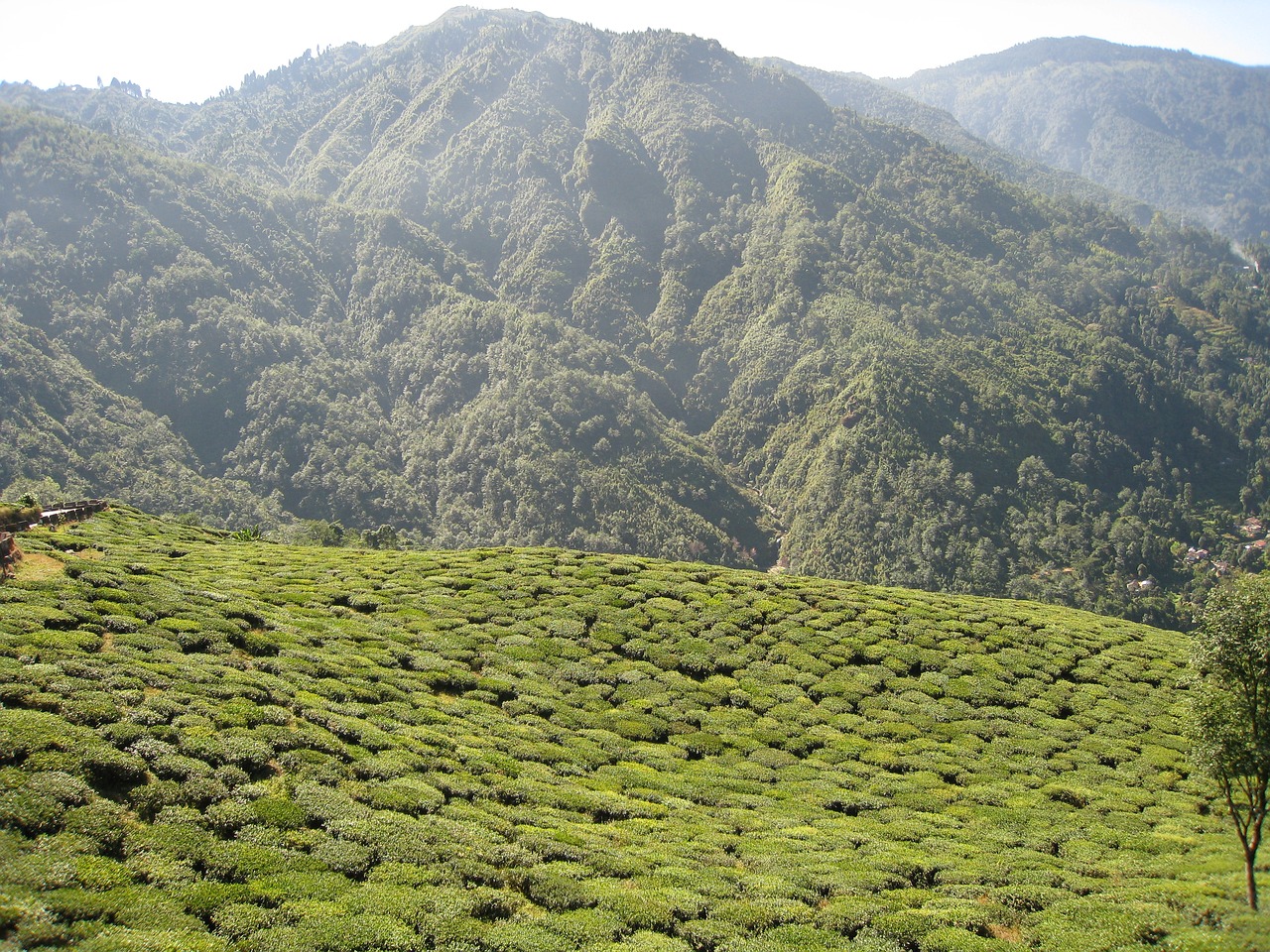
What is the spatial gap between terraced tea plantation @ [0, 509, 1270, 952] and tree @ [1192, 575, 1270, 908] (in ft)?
9.79

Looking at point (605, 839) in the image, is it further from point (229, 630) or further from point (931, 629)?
point (931, 629)

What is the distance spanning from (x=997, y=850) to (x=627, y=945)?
14.4 meters

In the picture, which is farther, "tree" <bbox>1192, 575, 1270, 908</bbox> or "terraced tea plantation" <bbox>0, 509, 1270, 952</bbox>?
"tree" <bbox>1192, 575, 1270, 908</bbox>

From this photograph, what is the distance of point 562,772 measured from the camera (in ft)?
92.9

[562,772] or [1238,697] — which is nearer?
[1238,697]

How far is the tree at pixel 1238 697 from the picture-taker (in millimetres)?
20984

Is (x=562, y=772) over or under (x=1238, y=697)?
under

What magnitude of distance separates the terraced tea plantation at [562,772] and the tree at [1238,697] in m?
2.98

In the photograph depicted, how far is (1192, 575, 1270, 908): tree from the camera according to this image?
68.8 ft

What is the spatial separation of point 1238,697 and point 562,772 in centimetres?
2072

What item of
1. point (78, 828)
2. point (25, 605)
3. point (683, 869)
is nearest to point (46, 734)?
point (78, 828)

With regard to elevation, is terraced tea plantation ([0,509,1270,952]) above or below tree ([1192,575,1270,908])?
below

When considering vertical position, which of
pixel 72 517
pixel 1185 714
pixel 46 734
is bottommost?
pixel 72 517

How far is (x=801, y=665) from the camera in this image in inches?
1623
